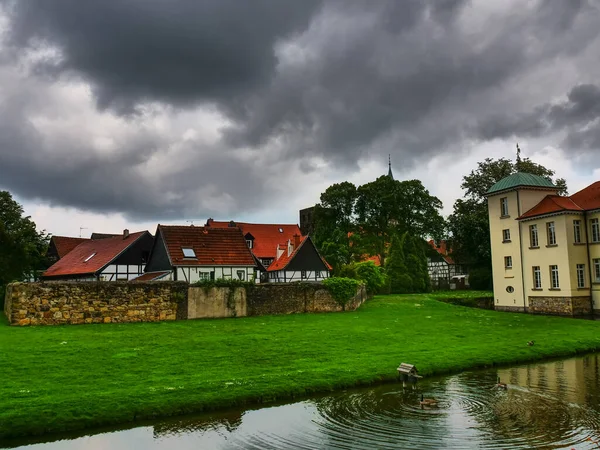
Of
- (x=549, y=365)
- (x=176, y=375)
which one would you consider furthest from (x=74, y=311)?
(x=549, y=365)

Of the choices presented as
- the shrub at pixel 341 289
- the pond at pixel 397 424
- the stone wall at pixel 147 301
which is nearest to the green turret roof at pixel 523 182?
the shrub at pixel 341 289

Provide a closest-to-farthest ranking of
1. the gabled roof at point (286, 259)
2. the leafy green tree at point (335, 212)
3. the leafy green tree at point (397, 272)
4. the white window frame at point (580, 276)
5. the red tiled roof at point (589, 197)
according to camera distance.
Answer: the white window frame at point (580, 276), the red tiled roof at point (589, 197), the gabled roof at point (286, 259), the leafy green tree at point (397, 272), the leafy green tree at point (335, 212)

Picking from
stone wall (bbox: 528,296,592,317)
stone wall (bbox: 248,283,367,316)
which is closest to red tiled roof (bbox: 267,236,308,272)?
stone wall (bbox: 248,283,367,316)

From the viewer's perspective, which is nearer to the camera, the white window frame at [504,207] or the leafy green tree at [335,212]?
the white window frame at [504,207]

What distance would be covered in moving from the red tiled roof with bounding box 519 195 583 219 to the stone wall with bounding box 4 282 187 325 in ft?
80.2

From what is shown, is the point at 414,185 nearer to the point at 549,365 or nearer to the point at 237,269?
the point at 237,269

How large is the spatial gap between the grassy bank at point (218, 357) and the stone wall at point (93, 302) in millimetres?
1332

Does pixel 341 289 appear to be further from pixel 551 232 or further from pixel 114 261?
pixel 114 261

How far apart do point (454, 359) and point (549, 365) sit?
3.40 m

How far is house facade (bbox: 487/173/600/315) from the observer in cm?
3512

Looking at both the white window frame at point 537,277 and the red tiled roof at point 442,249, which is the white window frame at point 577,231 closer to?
the white window frame at point 537,277

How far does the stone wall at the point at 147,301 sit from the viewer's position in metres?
24.8

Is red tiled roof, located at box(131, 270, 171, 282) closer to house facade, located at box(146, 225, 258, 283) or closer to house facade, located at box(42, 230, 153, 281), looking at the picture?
house facade, located at box(146, 225, 258, 283)

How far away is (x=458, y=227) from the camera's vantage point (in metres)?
54.7
